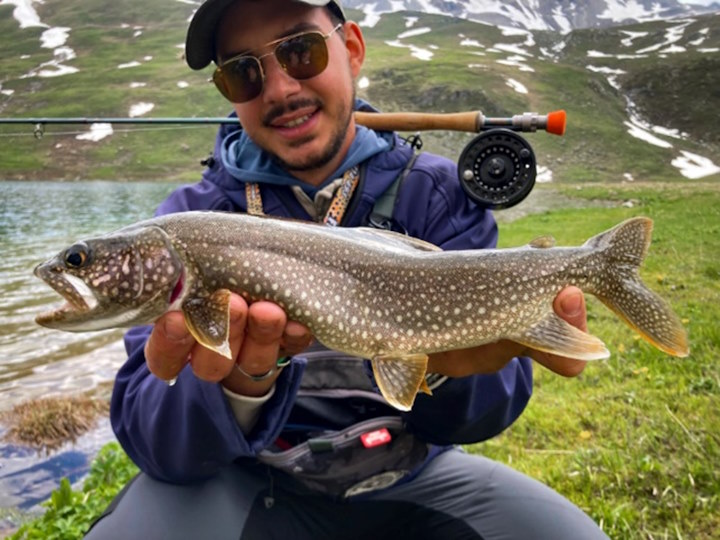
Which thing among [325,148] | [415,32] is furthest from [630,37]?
[325,148]

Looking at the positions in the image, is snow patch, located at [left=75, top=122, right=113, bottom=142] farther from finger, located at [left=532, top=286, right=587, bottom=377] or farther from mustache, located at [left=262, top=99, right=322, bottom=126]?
finger, located at [left=532, top=286, right=587, bottom=377]

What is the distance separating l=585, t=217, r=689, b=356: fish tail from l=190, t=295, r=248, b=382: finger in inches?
77.4

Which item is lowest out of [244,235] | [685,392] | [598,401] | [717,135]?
[717,135]

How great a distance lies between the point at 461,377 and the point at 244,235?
63.1 inches

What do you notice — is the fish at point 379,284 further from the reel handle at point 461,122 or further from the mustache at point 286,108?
the reel handle at point 461,122

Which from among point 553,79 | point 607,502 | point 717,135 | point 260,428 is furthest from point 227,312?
point 553,79

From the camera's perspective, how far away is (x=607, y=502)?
4.32 meters

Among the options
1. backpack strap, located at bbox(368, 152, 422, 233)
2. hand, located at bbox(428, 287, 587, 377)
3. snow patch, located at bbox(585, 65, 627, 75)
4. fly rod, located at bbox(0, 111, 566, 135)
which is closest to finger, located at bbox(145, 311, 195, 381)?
hand, located at bbox(428, 287, 587, 377)

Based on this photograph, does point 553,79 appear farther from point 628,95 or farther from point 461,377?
point 461,377

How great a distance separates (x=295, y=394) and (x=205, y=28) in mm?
2582

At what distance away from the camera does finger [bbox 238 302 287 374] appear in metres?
3.08

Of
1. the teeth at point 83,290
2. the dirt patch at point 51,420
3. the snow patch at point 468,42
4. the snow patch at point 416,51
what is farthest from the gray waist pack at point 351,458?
the snow patch at point 468,42

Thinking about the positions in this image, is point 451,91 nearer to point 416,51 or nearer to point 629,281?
point 416,51

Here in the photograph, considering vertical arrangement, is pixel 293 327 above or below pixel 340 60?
below
